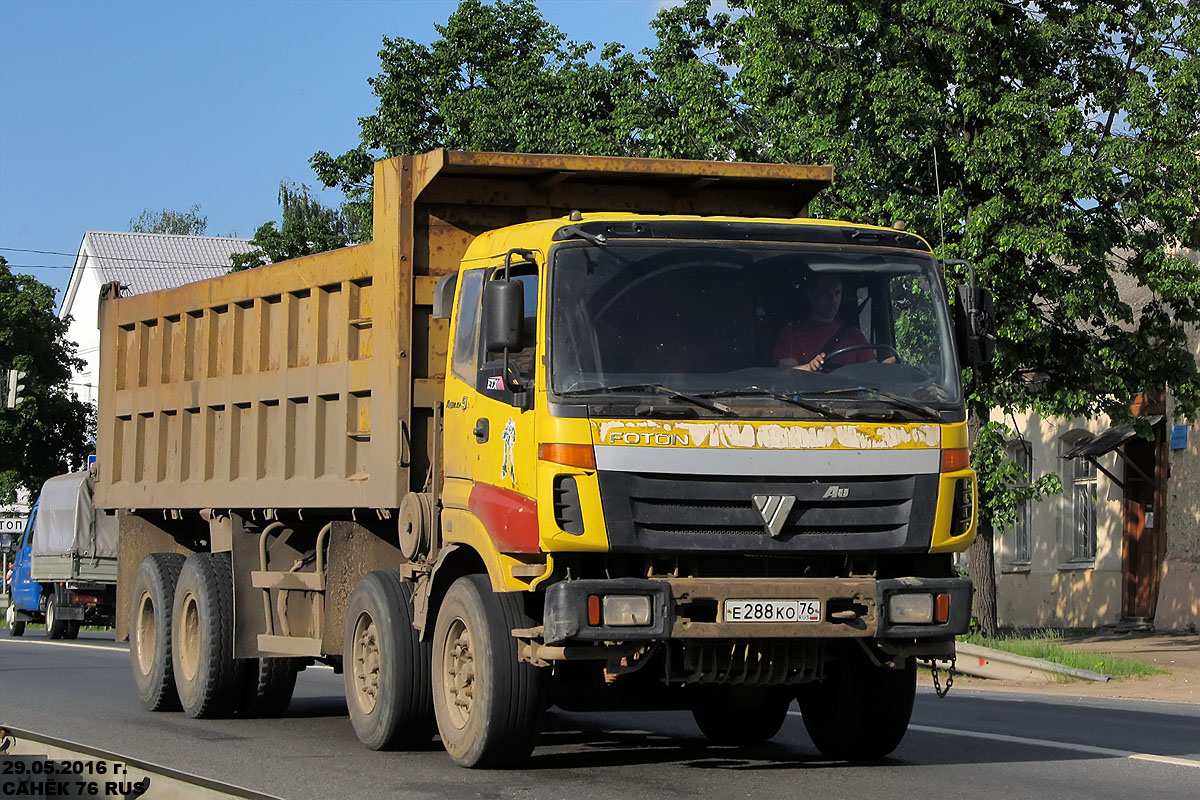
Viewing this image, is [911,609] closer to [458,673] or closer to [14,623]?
[458,673]

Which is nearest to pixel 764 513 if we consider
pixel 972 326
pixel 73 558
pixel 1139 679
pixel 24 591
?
pixel 972 326

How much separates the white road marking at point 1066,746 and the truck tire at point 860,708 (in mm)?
1408

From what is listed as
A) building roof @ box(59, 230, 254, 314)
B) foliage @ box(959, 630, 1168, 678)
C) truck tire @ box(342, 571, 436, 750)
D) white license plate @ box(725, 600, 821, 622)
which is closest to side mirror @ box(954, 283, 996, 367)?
white license plate @ box(725, 600, 821, 622)

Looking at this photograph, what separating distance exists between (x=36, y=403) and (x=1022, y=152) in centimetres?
3288

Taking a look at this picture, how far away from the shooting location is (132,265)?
281 feet

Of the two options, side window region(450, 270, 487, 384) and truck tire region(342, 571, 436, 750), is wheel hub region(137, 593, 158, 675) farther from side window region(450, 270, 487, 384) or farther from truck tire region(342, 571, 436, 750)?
side window region(450, 270, 487, 384)

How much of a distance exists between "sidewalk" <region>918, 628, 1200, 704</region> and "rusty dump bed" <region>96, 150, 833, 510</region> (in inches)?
351

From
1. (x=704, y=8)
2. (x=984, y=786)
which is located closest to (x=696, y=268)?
(x=984, y=786)

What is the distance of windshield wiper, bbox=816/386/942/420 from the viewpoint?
30.6 feet

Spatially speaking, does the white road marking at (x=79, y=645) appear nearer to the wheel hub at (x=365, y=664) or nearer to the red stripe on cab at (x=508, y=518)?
the wheel hub at (x=365, y=664)

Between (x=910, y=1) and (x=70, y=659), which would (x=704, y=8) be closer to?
(x=910, y=1)

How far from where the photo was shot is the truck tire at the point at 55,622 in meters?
30.2

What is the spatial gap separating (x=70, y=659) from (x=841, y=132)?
38.2 ft

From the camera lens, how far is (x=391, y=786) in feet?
31.2
